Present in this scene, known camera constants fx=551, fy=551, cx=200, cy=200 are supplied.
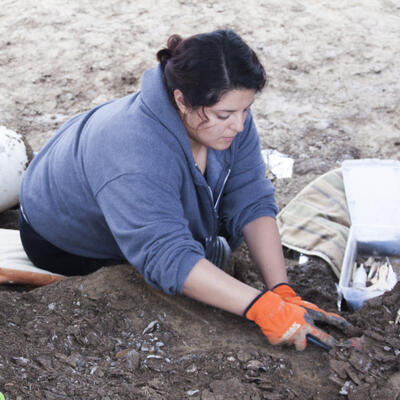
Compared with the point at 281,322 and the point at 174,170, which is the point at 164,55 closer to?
the point at 174,170

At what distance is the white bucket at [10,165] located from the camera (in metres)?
2.96

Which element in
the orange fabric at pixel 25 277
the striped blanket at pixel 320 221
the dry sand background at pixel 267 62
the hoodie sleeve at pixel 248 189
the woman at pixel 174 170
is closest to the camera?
the woman at pixel 174 170

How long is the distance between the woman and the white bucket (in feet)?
2.98

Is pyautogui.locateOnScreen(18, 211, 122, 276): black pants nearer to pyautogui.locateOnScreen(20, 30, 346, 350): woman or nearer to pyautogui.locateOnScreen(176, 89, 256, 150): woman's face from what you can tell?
pyautogui.locateOnScreen(20, 30, 346, 350): woman

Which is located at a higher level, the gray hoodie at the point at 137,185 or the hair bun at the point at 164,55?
the hair bun at the point at 164,55

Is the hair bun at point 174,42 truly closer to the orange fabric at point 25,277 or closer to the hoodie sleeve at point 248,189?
the hoodie sleeve at point 248,189

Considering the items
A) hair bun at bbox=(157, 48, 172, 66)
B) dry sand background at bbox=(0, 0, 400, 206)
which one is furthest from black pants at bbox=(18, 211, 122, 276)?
dry sand background at bbox=(0, 0, 400, 206)

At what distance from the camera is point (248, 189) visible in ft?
7.72

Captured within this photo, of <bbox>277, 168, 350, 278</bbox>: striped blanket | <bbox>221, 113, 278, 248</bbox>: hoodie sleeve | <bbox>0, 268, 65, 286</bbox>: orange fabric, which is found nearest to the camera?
<bbox>221, 113, 278, 248</bbox>: hoodie sleeve

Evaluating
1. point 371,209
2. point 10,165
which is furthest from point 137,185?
point 371,209

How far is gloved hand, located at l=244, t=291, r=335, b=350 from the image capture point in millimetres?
1838

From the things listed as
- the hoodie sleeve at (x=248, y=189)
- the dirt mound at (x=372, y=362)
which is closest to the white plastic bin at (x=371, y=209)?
the hoodie sleeve at (x=248, y=189)

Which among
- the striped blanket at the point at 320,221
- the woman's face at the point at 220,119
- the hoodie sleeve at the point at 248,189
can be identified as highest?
the woman's face at the point at 220,119

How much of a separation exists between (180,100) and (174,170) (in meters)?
0.24
